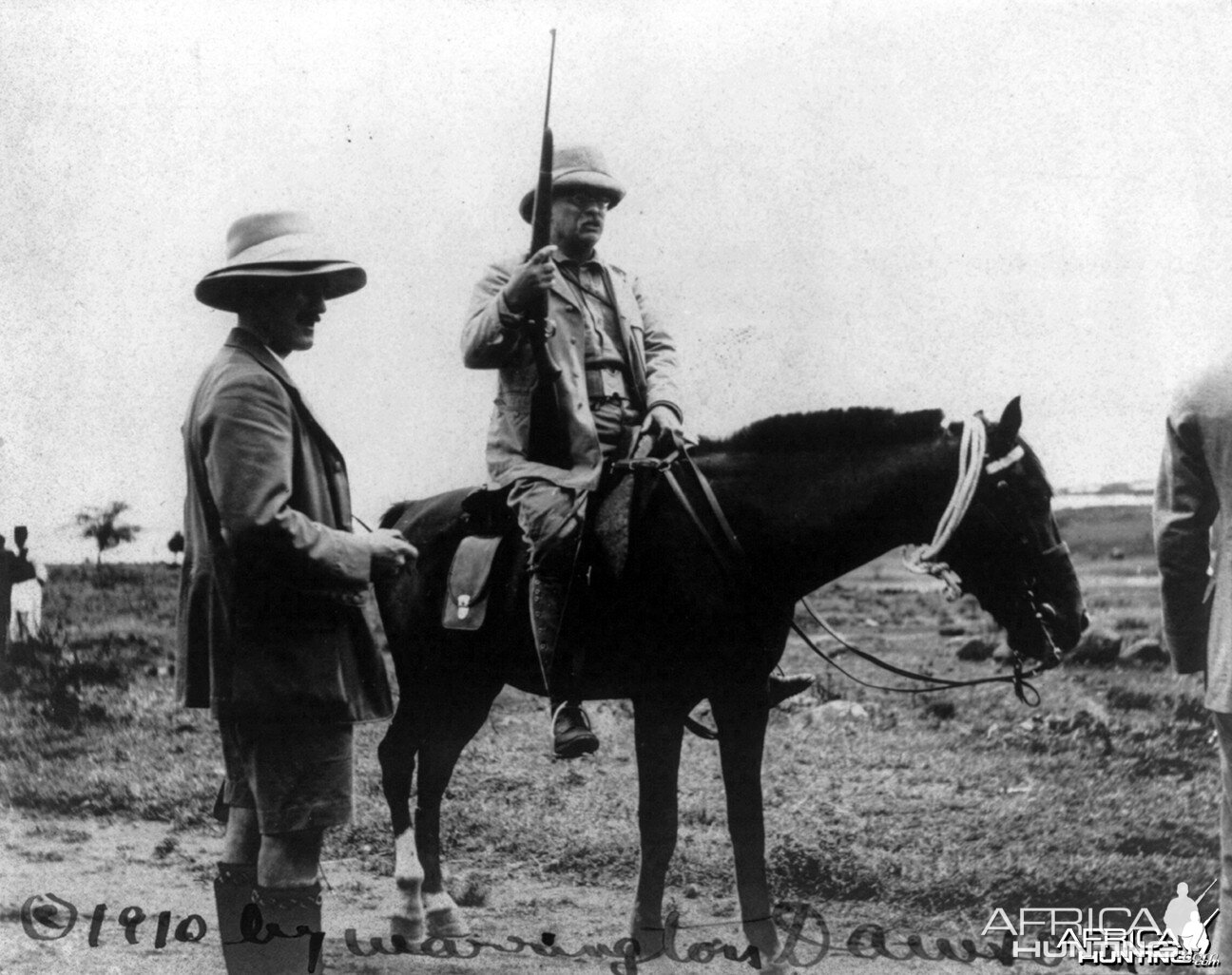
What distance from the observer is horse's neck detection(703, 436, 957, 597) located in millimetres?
4180

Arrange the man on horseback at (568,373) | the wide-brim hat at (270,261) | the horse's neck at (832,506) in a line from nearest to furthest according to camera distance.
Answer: the wide-brim hat at (270,261)
the horse's neck at (832,506)
the man on horseback at (568,373)

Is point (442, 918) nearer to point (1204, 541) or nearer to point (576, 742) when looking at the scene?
point (576, 742)

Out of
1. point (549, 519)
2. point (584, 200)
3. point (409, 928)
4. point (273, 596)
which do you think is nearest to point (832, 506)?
point (549, 519)

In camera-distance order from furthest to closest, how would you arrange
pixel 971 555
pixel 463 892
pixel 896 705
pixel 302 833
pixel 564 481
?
pixel 896 705
pixel 463 892
pixel 564 481
pixel 971 555
pixel 302 833

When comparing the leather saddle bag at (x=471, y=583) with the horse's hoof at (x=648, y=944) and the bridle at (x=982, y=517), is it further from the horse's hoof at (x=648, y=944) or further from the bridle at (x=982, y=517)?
the bridle at (x=982, y=517)

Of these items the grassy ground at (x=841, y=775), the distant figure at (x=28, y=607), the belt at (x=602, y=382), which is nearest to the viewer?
the belt at (x=602, y=382)

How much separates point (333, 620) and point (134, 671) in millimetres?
5130

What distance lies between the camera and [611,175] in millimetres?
4848

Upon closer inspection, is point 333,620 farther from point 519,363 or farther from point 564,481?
point 519,363

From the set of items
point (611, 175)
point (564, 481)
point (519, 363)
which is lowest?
point (564, 481)

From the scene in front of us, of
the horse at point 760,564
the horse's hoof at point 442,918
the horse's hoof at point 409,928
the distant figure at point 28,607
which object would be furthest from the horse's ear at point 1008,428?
the distant figure at point 28,607

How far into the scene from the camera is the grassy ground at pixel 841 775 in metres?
5.34

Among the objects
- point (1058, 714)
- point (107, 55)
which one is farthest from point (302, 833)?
point (1058, 714)

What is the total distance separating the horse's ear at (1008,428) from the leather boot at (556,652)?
1.66m
